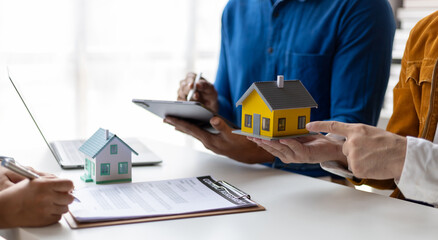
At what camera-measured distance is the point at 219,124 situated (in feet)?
4.61

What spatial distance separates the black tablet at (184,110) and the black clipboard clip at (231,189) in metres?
0.21

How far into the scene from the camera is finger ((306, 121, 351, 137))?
1089 mm

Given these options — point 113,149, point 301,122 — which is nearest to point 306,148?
point 301,122

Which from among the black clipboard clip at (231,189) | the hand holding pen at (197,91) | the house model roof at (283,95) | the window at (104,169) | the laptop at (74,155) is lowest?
the laptop at (74,155)

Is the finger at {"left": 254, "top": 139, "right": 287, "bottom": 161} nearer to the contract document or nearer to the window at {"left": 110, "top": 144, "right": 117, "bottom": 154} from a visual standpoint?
the contract document

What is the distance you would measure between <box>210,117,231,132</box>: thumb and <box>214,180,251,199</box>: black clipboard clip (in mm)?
214

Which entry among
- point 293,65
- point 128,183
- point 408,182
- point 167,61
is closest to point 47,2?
point 167,61

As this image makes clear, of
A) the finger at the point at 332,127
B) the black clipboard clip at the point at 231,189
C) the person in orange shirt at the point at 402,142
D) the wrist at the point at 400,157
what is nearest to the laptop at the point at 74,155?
the black clipboard clip at the point at 231,189

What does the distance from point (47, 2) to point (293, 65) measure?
1.78m

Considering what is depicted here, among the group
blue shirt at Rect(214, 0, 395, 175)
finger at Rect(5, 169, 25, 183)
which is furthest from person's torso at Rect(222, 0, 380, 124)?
finger at Rect(5, 169, 25, 183)

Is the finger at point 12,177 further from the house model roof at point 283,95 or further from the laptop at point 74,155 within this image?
the house model roof at point 283,95

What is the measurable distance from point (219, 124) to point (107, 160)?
0.33 meters

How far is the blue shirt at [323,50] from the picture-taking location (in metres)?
1.54

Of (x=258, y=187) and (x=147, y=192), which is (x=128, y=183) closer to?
(x=147, y=192)
